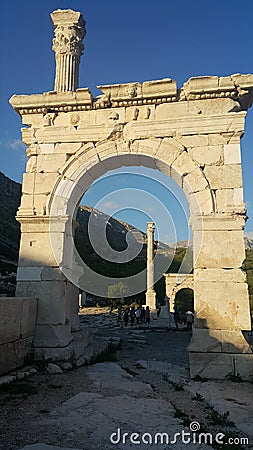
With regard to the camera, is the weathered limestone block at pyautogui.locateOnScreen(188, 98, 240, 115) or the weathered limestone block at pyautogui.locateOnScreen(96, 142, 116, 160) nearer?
the weathered limestone block at pyautogui.locateOnScreen(188, 98, 240, 115)

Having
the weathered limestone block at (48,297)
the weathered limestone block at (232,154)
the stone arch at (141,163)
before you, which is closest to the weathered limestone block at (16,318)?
the weathered limestone block at (48,297)

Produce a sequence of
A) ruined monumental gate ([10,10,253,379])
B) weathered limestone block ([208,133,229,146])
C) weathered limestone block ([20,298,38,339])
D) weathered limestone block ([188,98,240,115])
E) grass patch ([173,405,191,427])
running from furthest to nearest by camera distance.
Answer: weathered limestone block ([188,98,240,115])
weathered limestone block ([208,133,229,146])
ruined monumental gate ([10,10,253,379])
weathered limestone block ([20,298,38,339])
grass patch ([173,405,191,427])

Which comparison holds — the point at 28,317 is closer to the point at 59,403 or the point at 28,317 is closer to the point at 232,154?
the point at 59,403

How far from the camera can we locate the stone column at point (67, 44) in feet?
27.6

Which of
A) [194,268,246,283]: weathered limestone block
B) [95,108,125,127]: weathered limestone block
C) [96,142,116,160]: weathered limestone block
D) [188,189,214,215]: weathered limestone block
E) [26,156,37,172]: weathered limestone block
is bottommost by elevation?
[194,268,246,283]: weathered limestone block

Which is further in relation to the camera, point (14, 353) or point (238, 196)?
point (238, 196)

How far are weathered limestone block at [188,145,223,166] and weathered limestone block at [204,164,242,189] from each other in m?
0.13

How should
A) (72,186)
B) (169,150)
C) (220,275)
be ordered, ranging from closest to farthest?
(220,275) < (169,150) < (72,186)

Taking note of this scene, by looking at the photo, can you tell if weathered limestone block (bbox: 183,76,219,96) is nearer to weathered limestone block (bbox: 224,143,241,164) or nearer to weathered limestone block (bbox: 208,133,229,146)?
weathered limestone block (bbox: 208,133,229,146)

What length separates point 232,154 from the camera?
22.5ft

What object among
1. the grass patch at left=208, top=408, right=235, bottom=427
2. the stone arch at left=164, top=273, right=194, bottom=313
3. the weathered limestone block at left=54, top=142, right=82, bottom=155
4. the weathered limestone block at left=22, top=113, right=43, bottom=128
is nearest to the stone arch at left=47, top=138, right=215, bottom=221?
the weathered limestone block at left=54, top=142, right=82, bottom=155

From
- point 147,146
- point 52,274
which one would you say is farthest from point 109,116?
point 52,274

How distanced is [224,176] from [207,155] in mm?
549

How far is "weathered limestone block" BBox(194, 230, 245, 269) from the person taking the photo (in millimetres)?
6418
